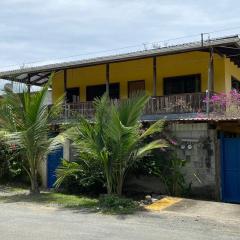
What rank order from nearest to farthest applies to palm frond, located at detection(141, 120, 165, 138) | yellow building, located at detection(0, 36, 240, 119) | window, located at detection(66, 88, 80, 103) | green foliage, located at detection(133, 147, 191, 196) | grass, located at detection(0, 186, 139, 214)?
1. grass, located at detection(0, 186, 139, 214)
2. palm frond, located at detection(141, 120, 165, 138)
3. green foliage, located at detection(133, 147, 191, 196)
4. yellow building, located at detection(0, 36, 240, 119)
5. window, located at detection(66, 88, 80, 103)

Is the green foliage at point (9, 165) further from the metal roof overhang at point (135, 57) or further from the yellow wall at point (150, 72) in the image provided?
the yellow wall at point (150, 72)

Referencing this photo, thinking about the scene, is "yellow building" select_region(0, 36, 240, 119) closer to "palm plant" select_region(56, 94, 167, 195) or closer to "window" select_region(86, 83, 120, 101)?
"window" select_region(86, 83, 120, 101)

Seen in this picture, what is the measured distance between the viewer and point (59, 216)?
11562 millimetres

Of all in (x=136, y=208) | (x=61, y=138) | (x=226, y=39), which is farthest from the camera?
(x=226, y=39)

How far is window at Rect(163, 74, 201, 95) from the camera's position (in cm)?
2231

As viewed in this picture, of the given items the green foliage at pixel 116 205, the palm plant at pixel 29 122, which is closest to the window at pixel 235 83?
the palm plant at pixel 29 122

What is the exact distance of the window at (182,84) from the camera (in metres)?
22.3

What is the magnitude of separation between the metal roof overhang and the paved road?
8.14 m

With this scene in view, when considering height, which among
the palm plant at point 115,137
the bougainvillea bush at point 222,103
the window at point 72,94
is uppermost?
the window at point 72,94

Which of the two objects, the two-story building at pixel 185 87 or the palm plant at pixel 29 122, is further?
the palm plant at pixel 29 122

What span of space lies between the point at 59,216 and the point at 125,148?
3.01 m

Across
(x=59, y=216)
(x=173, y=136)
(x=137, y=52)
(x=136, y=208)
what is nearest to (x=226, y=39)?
(x=137, y=52)

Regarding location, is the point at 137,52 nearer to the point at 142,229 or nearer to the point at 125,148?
the point at 125,148

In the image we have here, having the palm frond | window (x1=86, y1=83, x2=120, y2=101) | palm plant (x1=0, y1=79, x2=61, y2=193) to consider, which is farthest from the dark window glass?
palm plant (x1=0, y1=79, x2=61, y2=193)
